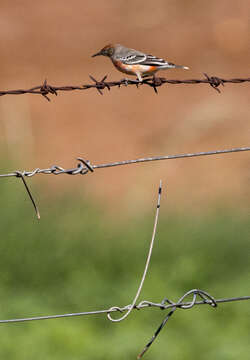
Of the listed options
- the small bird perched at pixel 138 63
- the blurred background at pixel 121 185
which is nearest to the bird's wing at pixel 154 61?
the small bird perched at pixel 138 63

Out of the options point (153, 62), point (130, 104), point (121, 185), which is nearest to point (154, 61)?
point (153, 62)

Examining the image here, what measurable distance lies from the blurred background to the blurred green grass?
0.01 meters

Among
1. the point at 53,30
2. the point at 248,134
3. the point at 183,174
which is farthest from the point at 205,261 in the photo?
the point at 53,30

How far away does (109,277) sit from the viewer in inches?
335

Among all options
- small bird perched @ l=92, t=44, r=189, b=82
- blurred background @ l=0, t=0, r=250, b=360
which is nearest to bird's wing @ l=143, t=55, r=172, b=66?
small bird perched @ l=92, t=44, r=189, b=82

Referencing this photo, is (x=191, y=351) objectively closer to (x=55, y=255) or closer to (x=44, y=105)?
(x=55, y=255)

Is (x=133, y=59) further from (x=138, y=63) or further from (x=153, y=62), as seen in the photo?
(x=153, y=62)

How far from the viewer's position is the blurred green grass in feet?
23.9

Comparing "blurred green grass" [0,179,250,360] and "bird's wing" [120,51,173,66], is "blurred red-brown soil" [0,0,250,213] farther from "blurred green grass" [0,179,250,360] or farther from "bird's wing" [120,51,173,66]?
"bird's wing" [120,51,173,66]

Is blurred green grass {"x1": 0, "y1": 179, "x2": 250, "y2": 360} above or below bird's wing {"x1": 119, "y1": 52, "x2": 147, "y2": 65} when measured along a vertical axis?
below

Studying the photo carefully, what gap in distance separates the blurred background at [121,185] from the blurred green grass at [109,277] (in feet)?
0.05

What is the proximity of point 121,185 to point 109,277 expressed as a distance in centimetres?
424

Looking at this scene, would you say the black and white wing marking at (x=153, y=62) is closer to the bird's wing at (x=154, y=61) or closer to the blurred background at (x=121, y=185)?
the bird's wing at (x=154, y=61)

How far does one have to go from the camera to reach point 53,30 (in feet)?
66.4
